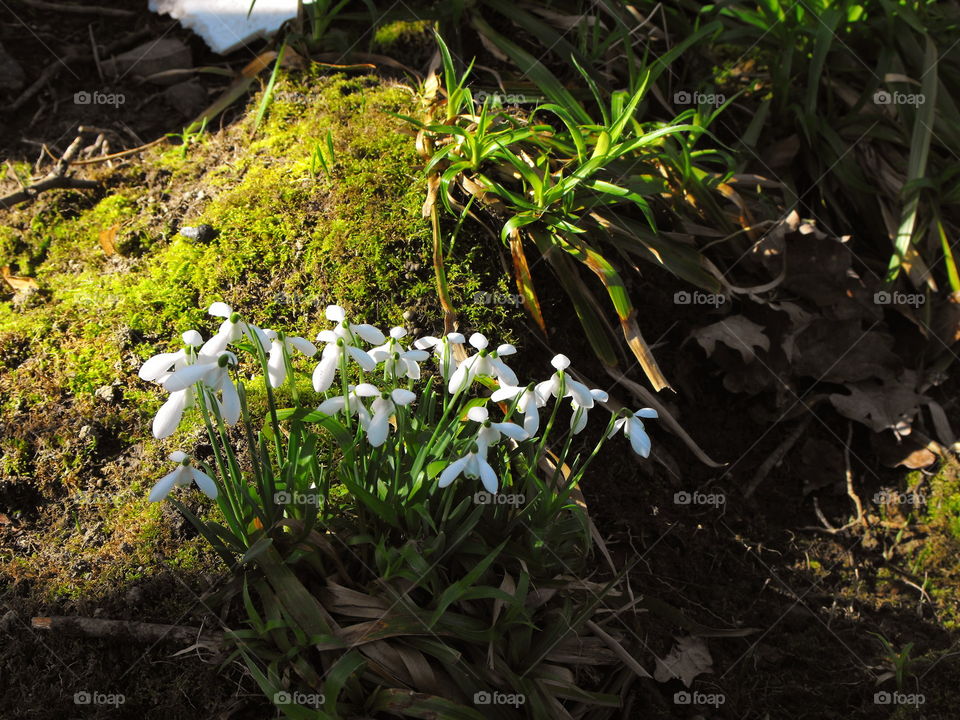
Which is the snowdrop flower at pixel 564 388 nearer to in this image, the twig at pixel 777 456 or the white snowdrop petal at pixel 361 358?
the white snowdrop petal at pixel 361 358

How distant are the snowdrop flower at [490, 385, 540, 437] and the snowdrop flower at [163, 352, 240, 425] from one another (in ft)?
1.59

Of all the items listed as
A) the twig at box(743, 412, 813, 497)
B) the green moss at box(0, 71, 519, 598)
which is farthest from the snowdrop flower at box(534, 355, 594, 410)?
the twig at box(743, 412, 813, 497)

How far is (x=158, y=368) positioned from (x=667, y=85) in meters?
2.28

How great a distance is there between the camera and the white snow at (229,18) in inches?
124

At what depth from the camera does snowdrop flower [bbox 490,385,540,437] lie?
1.56 metres


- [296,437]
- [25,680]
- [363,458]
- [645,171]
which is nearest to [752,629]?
[363,458]

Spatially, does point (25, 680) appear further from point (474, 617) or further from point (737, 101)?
point (737, 101)

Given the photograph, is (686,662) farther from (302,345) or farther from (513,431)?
(302,345)

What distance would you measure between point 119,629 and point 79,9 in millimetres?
2734

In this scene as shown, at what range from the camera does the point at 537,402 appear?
1594 millimetres

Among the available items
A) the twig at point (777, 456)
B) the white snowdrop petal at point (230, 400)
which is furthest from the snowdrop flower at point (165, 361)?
the twig at point (777, 456)

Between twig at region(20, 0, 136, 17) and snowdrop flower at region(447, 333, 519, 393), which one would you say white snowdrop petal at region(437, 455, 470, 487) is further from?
twig at region(20, 0, 136, 17)

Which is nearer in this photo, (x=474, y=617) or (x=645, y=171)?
(x=474, y=617)

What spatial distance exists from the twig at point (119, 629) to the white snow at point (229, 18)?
232cm
